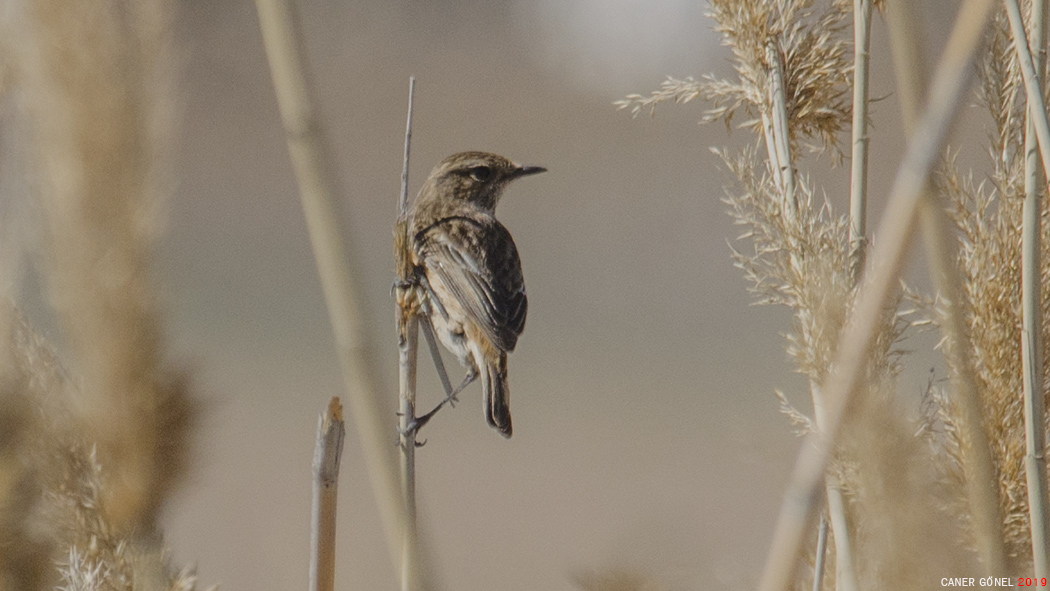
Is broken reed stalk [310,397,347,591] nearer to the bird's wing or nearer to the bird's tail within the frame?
the bird's tail

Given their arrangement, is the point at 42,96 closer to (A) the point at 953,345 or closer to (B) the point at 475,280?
(A) the point at 953,345

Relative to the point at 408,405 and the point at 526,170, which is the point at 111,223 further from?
the point at 526,170

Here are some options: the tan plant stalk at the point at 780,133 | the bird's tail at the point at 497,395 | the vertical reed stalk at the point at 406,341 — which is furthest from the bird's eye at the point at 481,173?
the tan plant stalk at the point at 780,133

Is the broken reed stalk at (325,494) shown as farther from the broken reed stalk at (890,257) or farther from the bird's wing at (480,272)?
the bird's wing at (480,272)

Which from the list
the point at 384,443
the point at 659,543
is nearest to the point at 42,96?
the point at 384,443

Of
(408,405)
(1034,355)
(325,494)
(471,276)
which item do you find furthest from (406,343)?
(1034,355)

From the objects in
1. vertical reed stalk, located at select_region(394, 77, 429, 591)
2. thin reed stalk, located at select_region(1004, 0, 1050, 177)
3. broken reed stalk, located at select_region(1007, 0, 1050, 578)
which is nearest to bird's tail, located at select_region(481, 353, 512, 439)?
vertical reed stalk, located at select_region(394, 77, 429, 591)
